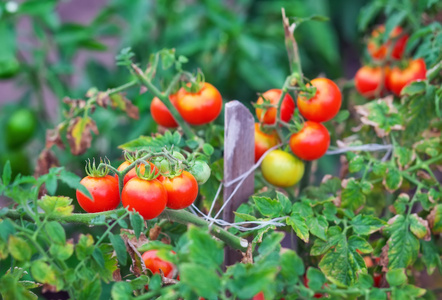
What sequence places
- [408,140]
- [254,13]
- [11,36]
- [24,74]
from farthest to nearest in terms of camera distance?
[254,13] → [24,74] → [11,36] → [408,140]

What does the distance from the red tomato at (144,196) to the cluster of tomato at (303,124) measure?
0.29 meters

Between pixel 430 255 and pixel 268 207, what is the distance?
360 millimetres

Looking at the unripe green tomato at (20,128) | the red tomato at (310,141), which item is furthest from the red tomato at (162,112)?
the unripe green tomato at (20,128)

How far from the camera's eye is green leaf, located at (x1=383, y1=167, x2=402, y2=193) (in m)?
0.92

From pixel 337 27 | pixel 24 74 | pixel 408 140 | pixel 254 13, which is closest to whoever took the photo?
pixel 408 140

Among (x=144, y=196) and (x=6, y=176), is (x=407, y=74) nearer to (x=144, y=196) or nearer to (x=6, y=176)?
(x=144, y=196)

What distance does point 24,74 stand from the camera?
192cm

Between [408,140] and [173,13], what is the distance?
48.3 inches

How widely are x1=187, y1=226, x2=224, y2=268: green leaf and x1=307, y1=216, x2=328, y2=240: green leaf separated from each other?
1.01ft

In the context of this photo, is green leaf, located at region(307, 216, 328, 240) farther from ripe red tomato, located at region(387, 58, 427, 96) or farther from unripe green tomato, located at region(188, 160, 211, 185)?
ripe red tomato, located at region(387, 58, 427, 96)

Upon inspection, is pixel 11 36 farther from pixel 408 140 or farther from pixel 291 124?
pixel 408 140

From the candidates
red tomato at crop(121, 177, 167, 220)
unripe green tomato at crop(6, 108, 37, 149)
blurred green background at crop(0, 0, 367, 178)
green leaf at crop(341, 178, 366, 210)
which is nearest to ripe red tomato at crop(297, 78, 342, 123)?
green leaf at crop(341, 178, 366, 210)

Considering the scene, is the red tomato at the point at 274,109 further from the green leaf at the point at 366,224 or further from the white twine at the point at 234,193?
the green leaf at the point at 366,224


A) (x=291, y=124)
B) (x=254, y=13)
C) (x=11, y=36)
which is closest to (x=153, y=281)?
(x=291, y=124)
